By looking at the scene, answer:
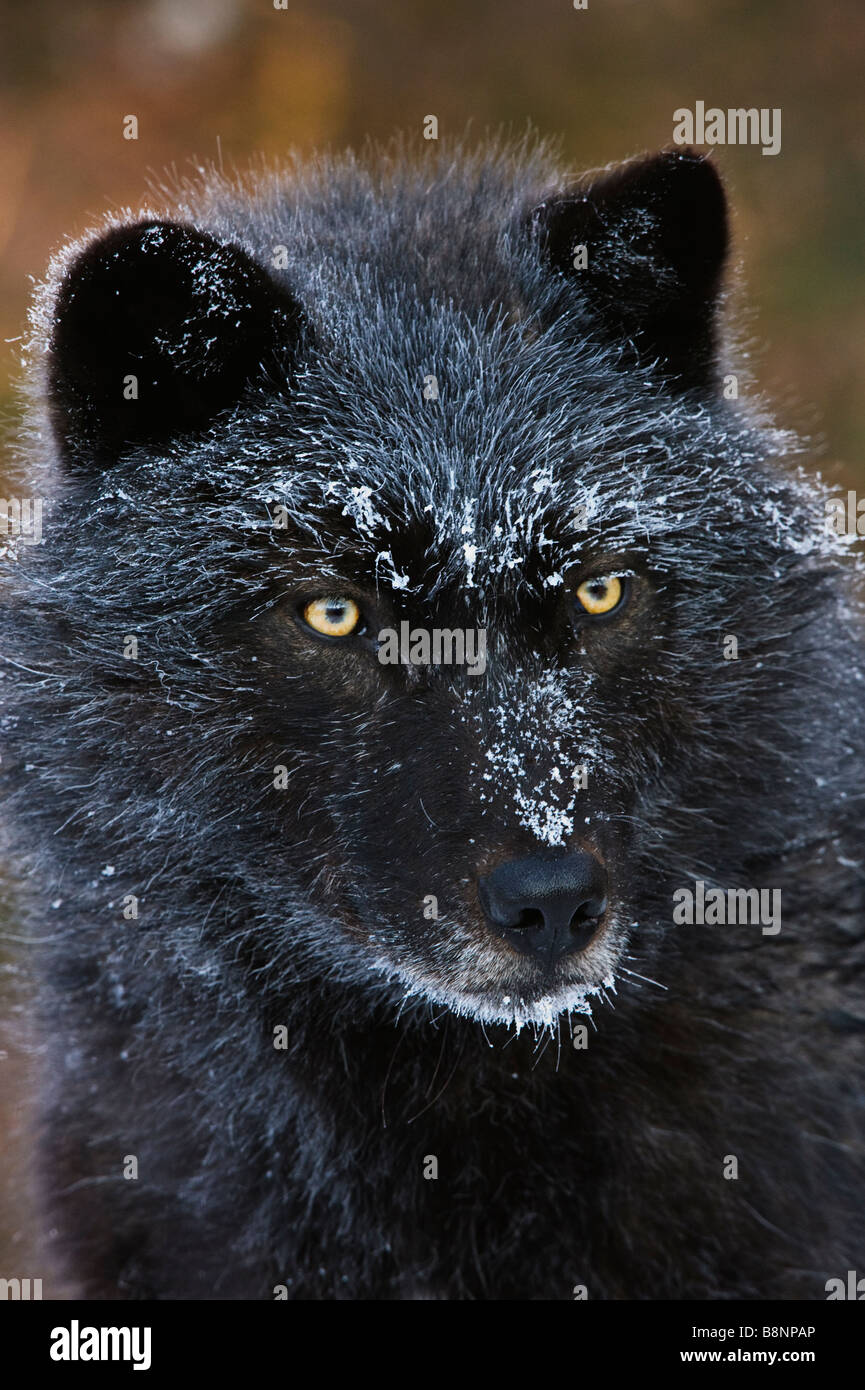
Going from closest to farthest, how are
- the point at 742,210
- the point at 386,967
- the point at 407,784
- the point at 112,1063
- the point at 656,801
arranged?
1. the point at 407,784
2. the point at 386,967
3. the point at 656,801
4. the point at 112,1063
5. the point at 742,210

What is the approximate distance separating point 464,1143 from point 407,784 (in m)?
1.12

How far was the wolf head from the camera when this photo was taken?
3.40 metres

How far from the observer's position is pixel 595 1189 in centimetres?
388

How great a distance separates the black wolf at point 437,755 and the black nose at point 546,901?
0.02 m

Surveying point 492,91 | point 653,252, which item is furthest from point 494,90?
point 653,252

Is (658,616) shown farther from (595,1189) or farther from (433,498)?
(595,1189)

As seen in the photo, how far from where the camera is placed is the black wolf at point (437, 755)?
3475mm

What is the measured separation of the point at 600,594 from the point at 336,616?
2.19 feet

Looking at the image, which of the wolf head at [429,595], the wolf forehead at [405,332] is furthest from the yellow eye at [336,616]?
the wolf forehead at [405,332]

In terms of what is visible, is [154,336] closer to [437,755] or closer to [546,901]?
[437,755]

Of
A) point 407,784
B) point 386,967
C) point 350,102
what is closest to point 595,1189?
point 386,967

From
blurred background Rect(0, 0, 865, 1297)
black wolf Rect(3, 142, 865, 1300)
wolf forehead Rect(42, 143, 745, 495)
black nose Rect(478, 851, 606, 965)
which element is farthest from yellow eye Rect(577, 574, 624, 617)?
blurred background Rect(0, 0, 865, 1297)

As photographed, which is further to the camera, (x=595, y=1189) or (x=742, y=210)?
(x=742, y=210)

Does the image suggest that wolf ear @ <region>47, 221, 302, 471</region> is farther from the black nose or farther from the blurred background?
the blurred background
